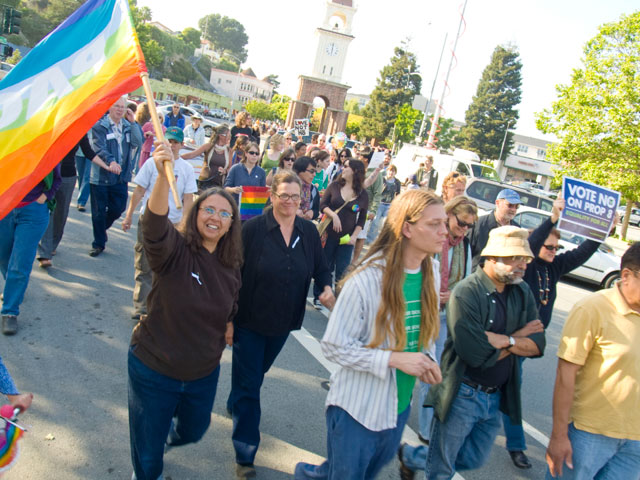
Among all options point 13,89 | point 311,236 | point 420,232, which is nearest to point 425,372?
point 420,232

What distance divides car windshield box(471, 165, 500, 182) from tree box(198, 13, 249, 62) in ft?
485

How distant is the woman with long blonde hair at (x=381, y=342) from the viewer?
2.35 metres

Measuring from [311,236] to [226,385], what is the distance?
1703 millimetres

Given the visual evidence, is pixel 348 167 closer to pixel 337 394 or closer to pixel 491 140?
pixel 337 394

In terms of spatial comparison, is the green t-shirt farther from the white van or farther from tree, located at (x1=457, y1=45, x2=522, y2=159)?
tree, located at (x1=457, y1=45, x2=522, y2=159)

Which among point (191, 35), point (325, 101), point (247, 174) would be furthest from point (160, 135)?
point (191, 35)

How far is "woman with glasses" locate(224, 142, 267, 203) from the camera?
20.1ft

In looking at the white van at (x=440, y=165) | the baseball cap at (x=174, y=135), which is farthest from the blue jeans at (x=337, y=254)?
the white van at (x=440, y=165)

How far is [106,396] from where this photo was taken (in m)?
3.88

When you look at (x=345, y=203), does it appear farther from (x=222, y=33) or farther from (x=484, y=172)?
(x=222, y=33)

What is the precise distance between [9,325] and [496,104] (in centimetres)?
7364

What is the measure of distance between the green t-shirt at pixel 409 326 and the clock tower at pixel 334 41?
237 feet

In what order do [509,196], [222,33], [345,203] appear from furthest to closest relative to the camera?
[222,33] → [345,203] → [509,196]

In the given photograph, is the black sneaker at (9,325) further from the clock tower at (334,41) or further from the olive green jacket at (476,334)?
the clock tower at (334,41)
